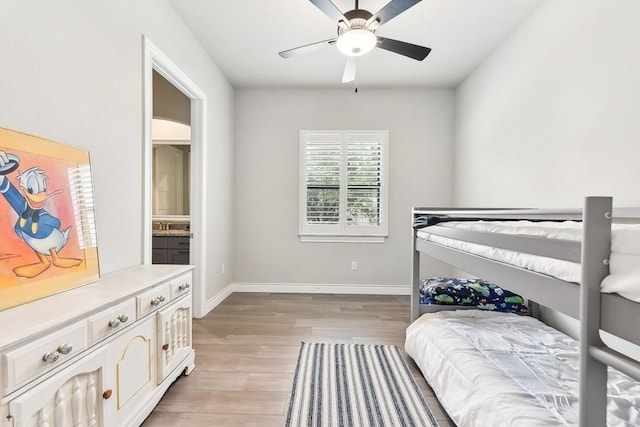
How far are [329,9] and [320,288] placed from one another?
3.20 meters

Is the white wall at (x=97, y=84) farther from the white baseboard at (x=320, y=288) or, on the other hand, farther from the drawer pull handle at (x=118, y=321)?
the white baseboard at (x=320, y=288)

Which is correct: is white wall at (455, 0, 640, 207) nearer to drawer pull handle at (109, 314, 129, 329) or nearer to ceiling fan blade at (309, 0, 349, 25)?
ceiling fan blade at (309, 0, 349, 25)

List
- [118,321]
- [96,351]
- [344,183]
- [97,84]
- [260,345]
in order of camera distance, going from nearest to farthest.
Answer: [96,351]
[118,321]
[97,84]
[260,345]
[344,183]

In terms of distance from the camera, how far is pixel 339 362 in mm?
2277

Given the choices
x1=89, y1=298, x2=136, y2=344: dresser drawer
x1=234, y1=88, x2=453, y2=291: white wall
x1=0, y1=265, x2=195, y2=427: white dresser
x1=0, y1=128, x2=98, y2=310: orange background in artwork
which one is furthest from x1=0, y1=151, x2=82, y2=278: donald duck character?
x1=234, y1=88, x2=453, y2=291: white wall

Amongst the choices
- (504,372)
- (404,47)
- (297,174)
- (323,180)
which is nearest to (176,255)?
(297,174)

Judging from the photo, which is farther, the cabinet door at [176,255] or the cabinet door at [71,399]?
the cabinet door at [176,255]

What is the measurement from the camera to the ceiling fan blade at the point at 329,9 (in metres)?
1.89

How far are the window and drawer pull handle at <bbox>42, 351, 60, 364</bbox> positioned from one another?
319 cm

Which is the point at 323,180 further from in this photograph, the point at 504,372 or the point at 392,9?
the point at 504,372

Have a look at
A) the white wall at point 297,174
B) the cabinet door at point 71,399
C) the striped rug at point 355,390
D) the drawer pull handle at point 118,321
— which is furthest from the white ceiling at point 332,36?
the striped rug at point 355,390

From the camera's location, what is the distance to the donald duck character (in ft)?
3.90

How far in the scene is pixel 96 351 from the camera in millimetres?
1231

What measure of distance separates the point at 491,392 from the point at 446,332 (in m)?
0.64
